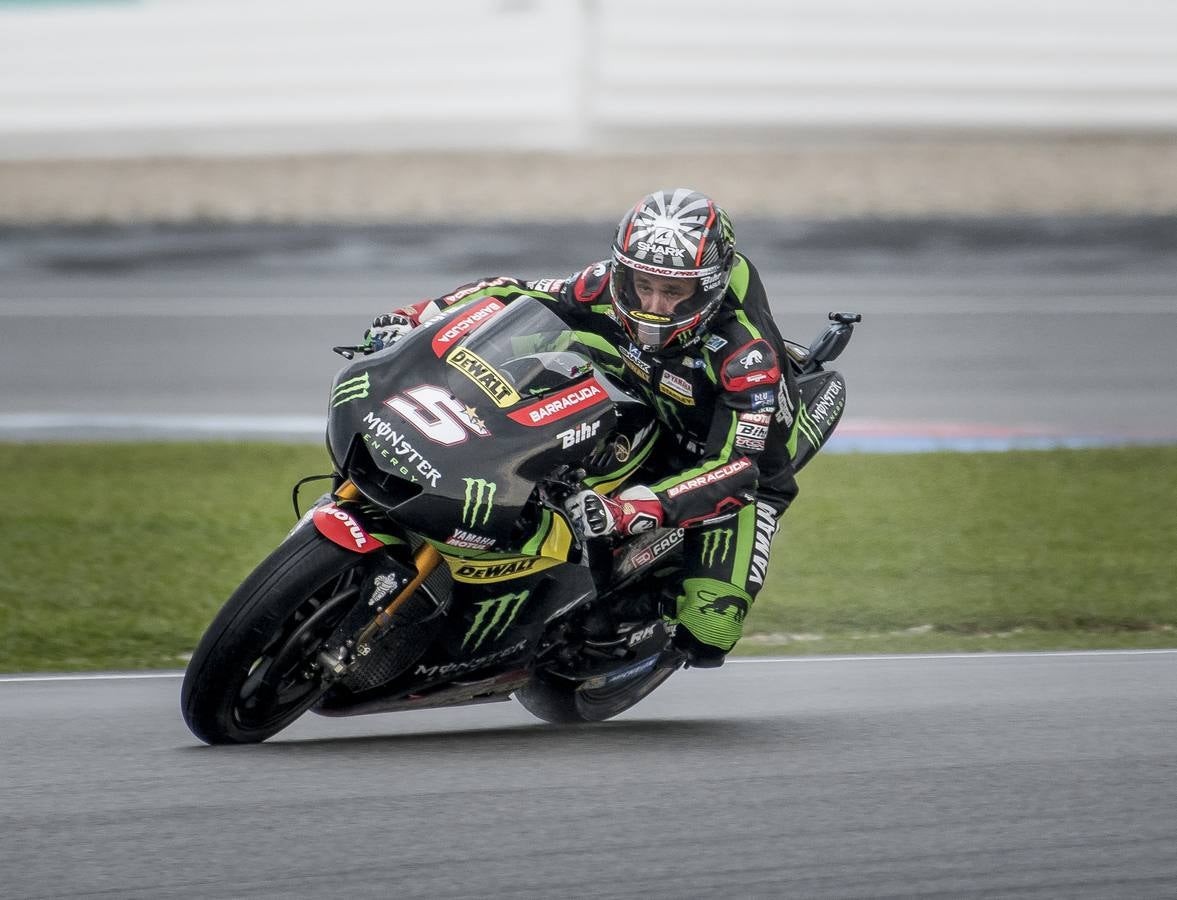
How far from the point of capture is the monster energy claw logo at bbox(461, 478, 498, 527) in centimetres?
430

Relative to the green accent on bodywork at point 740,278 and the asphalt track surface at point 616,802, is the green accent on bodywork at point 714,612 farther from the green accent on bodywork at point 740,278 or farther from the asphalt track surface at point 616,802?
the green accent on bodywork at point 740,278

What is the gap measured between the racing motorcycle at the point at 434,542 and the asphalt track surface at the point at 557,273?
5.13 metres

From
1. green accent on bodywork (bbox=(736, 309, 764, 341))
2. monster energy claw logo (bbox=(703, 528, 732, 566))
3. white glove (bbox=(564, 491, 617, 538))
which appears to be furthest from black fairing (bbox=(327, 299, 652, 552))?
monster energy claw logo (bbox=(703, 528, 732, 566))

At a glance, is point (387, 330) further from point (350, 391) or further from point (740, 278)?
point (740, 278)

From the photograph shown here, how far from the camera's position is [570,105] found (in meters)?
13.6

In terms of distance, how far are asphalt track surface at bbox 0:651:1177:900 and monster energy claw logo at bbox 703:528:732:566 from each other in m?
0.53

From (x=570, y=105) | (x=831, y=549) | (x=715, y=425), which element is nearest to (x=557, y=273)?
(x=570, y=105)

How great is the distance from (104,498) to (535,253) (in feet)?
17.5

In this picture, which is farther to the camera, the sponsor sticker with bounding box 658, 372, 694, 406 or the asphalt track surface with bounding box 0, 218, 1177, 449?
the asphalt track surface with bounding box 0, 218, 1177, 449

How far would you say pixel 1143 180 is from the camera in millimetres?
14039

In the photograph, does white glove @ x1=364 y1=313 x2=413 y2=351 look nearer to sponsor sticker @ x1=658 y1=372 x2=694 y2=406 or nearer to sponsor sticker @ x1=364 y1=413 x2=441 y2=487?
sponsor sticker @ x1=364 y1=413 x2=441 y2=487

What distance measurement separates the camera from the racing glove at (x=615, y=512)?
4.49m

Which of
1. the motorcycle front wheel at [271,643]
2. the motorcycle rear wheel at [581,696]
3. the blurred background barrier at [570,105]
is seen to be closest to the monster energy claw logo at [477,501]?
the motorcycle front wheel at [271,643]

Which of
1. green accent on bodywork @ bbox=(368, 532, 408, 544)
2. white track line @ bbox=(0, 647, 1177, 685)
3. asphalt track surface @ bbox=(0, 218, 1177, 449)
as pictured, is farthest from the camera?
asphalt track surface @ bbox=(0, 218, 1177, 449)
